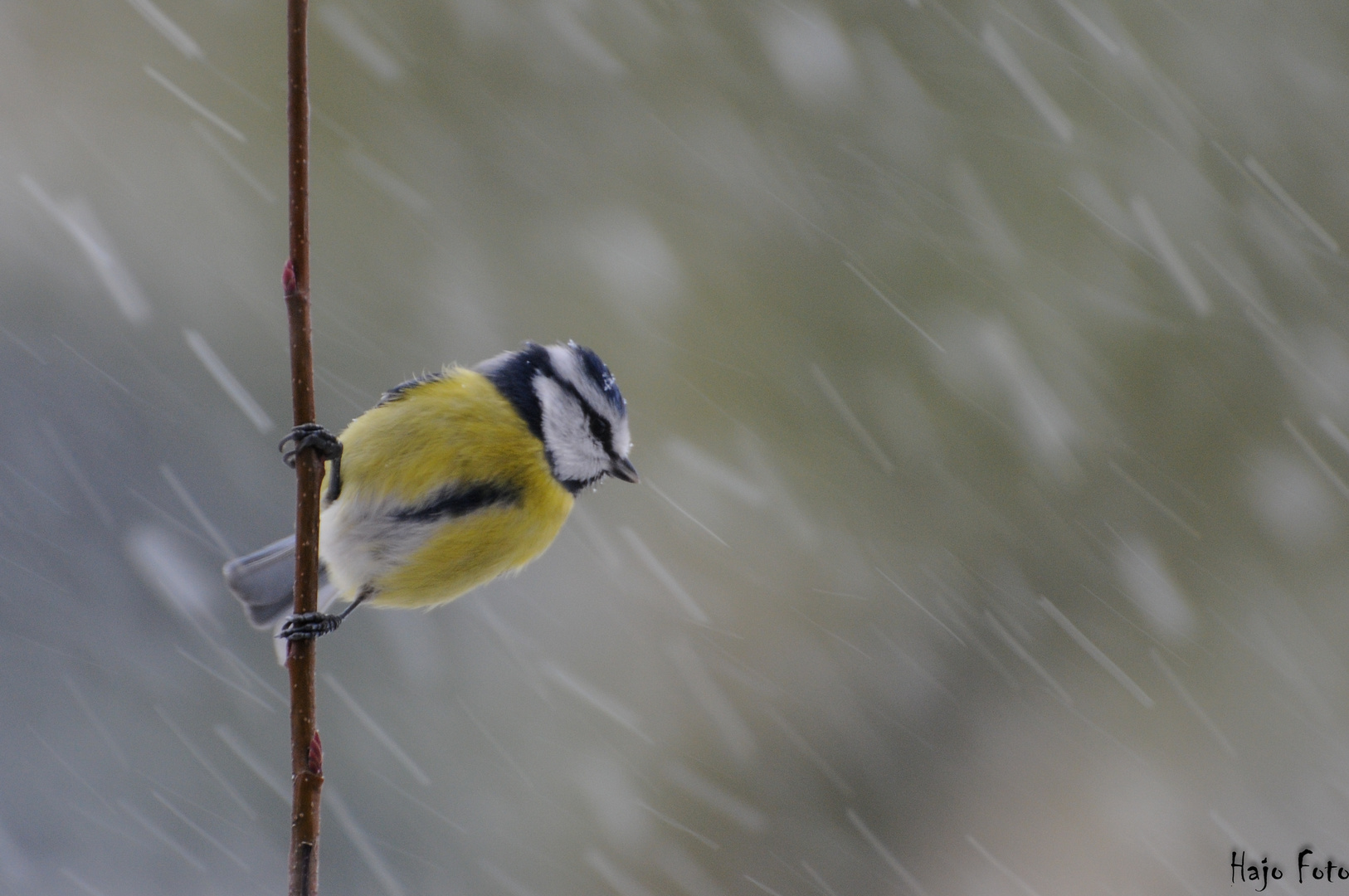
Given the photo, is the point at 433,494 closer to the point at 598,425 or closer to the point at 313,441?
the point at 598,425

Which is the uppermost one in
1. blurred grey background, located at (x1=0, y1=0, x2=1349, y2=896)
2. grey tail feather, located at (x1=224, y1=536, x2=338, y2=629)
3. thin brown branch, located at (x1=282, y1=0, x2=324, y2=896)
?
blurred grey background, located at (x1=0, y1=0, x2=1349, y2=896)

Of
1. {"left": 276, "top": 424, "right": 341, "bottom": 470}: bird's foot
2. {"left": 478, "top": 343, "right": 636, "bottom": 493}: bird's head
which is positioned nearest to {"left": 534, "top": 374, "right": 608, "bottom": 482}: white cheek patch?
{"left": 478, "top": 343, "right": 636, "bottom": 493}: bird's head

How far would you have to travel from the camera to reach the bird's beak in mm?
1750

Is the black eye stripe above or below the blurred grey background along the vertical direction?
below

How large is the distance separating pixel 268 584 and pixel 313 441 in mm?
699

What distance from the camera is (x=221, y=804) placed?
3461 mm

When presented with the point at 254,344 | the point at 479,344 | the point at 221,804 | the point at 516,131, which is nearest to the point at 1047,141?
the point at 516,131

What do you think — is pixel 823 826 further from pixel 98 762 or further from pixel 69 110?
pixel 69 110

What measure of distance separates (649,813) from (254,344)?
2.14m

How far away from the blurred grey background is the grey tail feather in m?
1.87

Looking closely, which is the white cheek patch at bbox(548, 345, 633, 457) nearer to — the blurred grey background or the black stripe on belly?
the black stripe on belly

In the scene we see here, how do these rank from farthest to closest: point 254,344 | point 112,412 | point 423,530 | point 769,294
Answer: point 769,294
point 254,344
point 112,412
point 423,530

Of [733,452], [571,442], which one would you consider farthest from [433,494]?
[733,452]

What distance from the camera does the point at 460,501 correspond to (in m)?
1.70
